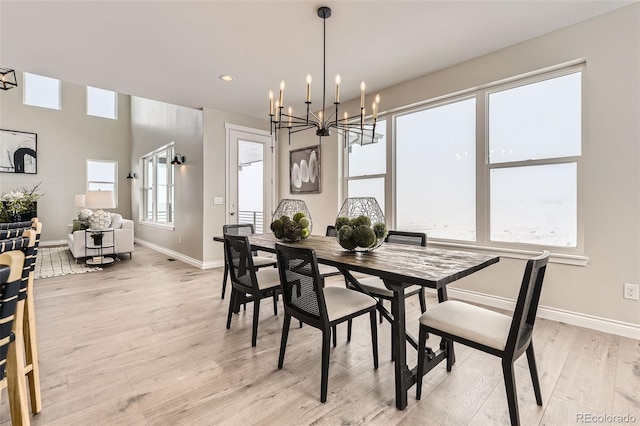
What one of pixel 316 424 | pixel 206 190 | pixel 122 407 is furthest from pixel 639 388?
pixel 206 190

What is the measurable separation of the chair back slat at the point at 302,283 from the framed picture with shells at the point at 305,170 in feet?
10.1

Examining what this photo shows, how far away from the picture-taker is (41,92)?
7359mm

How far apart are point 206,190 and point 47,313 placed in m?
2.47

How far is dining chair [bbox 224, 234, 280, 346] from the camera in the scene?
2.26 m

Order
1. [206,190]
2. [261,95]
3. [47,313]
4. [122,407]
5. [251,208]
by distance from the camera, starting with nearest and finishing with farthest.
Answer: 1. [122,407]
2. [47,313]
3. [261,95]
4. [206,190]
5. [251,208]

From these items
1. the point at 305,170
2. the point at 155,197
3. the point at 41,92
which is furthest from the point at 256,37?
the point at 41,92

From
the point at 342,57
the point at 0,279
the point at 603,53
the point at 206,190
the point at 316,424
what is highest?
the point at 342,57

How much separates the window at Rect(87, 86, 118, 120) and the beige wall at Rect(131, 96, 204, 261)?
68.3 inches

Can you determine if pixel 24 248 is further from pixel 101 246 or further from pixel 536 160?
pixel 101 246

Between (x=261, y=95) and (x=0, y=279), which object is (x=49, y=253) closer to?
(x=261, y=95)

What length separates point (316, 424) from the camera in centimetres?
146

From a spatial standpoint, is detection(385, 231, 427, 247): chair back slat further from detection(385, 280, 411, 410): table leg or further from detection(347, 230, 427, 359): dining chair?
detection(385, 280, 411, 410): table leg

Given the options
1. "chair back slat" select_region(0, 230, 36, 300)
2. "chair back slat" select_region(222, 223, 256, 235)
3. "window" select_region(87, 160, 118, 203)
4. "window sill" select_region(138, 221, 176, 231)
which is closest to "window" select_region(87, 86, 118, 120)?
"window" select_region(87, 160, 118, 203)

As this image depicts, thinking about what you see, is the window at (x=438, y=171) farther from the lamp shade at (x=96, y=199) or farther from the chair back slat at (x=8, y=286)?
the lamp shade at (x=96, y=199)
